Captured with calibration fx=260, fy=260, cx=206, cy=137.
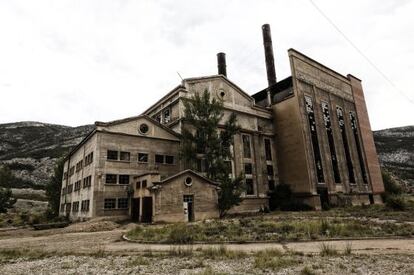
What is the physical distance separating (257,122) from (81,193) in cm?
2722

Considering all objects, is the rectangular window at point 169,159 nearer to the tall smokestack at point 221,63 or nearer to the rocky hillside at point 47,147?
the tall smokestack at point 221,63

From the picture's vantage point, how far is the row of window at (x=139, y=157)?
28.7 metres

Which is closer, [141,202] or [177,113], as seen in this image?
[141,202]

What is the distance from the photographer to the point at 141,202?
2564cm

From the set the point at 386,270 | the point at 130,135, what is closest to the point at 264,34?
the point at 130,135

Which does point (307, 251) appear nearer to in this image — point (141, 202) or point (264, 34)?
point (141, 202)

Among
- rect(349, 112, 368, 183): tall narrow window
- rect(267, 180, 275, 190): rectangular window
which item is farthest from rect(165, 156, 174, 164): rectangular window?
rect(349, 112, 368, 183): tall narrow window

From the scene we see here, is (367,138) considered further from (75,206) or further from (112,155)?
(75,206)

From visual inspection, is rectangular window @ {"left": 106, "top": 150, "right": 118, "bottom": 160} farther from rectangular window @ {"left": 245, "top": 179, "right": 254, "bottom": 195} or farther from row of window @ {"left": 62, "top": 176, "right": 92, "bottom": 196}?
rectangular window @ {"left": 245, "top": 179, "right": 254, "bottom": 195}

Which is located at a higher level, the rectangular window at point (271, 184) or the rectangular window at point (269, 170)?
the rectangular window at point (269, 170)

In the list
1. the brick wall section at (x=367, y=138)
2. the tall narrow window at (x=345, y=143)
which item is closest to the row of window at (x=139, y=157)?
the tall narrow window at (x=345, y=143)

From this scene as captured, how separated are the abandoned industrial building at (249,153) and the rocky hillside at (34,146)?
193ft

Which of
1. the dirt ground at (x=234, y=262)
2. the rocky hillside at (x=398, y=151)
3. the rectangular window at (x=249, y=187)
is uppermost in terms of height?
the rocky hillside at (x=398, y=151)

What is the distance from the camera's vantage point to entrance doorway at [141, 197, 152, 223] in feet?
83.1
